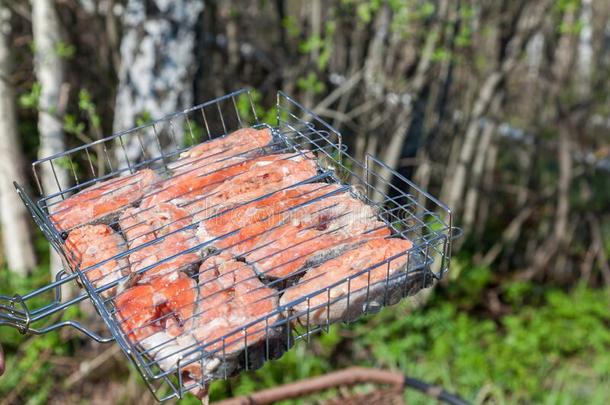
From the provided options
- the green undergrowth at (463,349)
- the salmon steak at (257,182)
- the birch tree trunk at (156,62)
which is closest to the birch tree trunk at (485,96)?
the green undergrowth at (463,349)

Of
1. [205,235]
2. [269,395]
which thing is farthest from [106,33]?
[205,235]

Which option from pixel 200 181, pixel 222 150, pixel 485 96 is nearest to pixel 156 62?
pixel 222 150

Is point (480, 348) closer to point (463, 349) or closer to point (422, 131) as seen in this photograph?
point (463, 349)

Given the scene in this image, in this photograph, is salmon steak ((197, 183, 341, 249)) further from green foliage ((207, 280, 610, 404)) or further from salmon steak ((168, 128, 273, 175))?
green foliage ((207, 280, 610, 404))

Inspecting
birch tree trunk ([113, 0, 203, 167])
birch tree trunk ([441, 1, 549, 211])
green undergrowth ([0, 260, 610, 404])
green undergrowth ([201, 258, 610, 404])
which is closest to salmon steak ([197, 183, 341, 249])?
birch tree trunk ([113, 0, 203, 167])

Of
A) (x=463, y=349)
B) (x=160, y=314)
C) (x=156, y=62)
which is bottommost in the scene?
(x=463, y=349)

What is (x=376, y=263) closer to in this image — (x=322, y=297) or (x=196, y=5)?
(x=322, y=297)

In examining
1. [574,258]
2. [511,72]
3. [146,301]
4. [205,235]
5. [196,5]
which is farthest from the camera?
[574,258]
